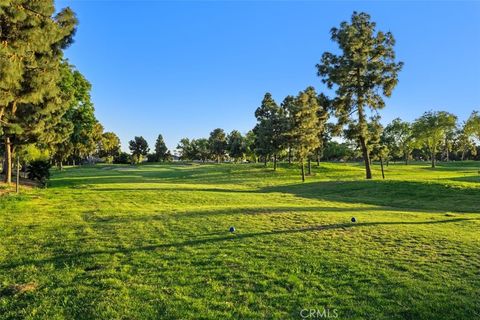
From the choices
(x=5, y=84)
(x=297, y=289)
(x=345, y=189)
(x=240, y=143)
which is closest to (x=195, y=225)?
(x=297, y=289)

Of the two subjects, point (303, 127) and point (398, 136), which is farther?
point (398, 136)

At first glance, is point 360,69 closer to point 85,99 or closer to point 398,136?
point 85,99

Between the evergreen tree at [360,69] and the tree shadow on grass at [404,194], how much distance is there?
30.7 ft

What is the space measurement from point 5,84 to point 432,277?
57.2 ft

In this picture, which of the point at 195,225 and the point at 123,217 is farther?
the point at 123,217

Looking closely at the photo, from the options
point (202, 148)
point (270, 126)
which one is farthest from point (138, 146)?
point (270, 126)

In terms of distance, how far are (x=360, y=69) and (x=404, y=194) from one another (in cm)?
1633

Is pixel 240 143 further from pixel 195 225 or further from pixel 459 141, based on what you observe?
pixel 195 225

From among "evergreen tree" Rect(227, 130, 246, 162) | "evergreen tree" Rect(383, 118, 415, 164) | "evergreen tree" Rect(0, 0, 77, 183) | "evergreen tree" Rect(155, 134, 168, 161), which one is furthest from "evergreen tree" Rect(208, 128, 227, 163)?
"evergreen tree" Rect(0, 0, 77, 183)

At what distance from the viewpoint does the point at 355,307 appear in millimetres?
6215

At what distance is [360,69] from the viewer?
1405 inches

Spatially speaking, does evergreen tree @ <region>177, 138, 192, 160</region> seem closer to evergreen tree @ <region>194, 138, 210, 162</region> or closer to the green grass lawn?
evergreen tree @ <region>194, 138, 210, 162</region>

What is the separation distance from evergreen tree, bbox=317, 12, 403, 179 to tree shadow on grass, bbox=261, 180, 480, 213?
30.7 ft

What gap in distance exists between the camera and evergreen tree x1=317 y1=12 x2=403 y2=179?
35344mm
